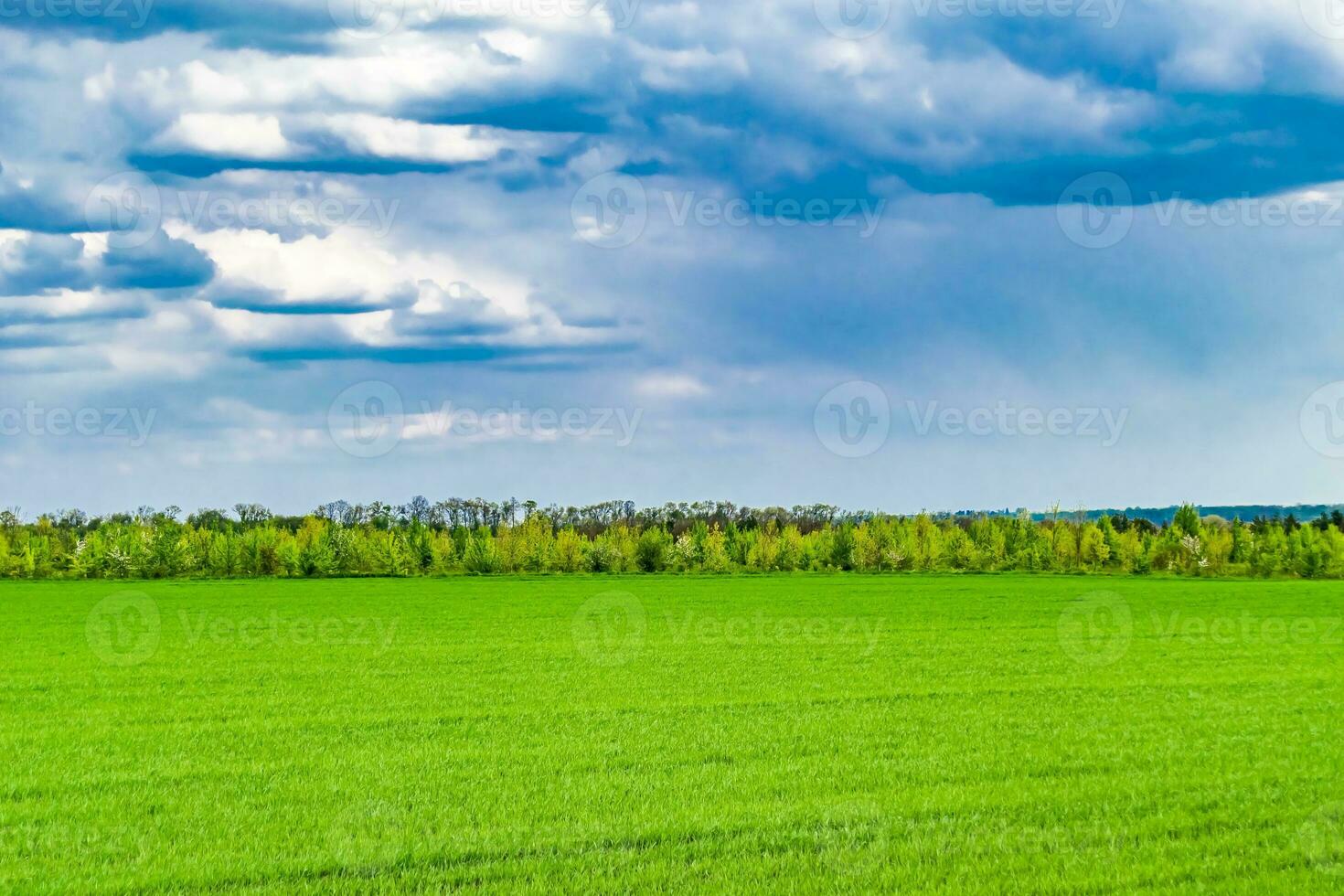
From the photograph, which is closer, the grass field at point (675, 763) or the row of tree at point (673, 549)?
the grass field at point (675, 763)

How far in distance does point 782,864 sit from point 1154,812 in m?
4.92

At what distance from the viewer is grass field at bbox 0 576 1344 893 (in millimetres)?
9945

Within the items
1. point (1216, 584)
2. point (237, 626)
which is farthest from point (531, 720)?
point (1216, 584)

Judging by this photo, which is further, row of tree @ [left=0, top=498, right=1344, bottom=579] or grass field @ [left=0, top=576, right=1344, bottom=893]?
row of tree @ [left=0, top=498, right=1344, bottom=579]

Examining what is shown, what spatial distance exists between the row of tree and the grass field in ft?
192

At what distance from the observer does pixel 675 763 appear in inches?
572

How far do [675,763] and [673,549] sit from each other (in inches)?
3419

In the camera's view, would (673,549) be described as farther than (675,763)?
Yes

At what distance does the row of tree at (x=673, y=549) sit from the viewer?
89188mm

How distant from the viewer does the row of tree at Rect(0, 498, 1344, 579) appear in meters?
89.2

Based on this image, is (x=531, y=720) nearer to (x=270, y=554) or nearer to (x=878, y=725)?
(x=878, y=725)

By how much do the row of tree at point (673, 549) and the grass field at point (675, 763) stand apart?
58641 mm

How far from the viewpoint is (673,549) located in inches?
3984

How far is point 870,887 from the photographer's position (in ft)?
30.6
